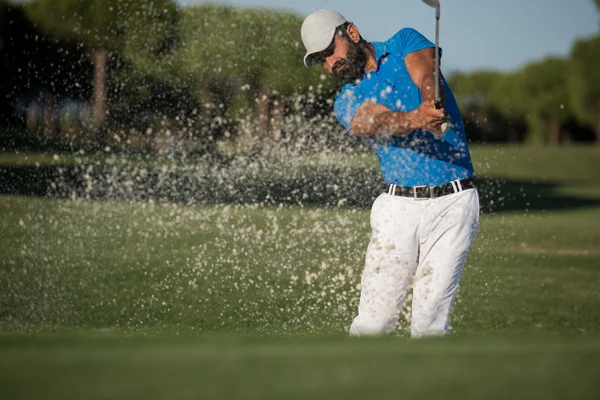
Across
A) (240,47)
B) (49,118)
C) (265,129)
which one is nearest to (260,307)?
(265,129)

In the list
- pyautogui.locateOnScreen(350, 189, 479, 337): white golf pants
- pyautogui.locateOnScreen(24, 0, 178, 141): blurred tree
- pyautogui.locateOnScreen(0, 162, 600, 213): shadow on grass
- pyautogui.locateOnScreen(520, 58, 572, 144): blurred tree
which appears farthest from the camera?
pyautogui.locateOnScreen(520, 58, 572, 144): blurred tree

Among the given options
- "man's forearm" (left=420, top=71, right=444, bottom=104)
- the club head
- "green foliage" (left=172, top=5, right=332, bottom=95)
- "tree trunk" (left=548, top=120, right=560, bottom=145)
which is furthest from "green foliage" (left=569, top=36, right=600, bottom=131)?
"man's forearm" (left=420, top=71, right=444, bottom=104)

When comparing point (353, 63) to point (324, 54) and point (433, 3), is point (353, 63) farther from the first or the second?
point (433, 3)

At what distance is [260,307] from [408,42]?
376 cm

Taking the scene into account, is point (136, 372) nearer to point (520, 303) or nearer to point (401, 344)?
point (401, 344)

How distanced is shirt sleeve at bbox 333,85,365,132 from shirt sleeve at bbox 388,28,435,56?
344 millimetres

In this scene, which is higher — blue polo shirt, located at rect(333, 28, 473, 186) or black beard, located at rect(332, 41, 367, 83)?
black beard, located at rect(332, 41, 367, 83)

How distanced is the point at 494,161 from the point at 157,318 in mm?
42745

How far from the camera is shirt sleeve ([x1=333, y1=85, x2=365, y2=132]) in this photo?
5.45 meters

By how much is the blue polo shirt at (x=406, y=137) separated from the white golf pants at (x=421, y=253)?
0.14m

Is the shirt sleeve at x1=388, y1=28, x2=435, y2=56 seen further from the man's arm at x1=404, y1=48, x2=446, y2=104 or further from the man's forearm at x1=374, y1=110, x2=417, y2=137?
the man's forearm at x1=374, y1=110, x2=417, y2=137

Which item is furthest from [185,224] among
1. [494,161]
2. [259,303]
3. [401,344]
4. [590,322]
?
[494,161]

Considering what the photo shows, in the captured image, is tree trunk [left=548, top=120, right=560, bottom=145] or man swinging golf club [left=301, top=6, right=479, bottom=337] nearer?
man swinging golf club [left=301, top=6, right=479, bottom=337]

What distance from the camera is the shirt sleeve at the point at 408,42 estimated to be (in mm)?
5465
